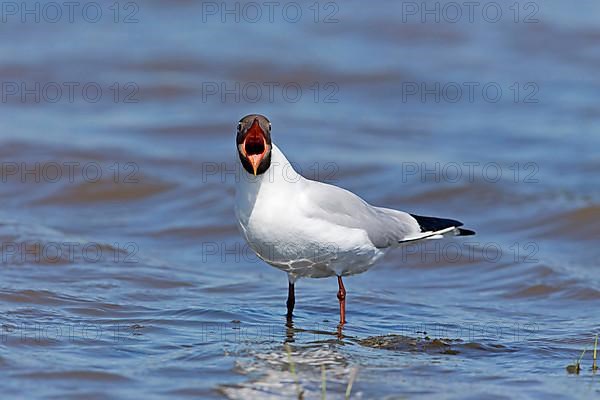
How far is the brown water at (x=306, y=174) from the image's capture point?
18.4 ft

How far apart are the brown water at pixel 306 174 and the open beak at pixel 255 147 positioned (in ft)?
3.32

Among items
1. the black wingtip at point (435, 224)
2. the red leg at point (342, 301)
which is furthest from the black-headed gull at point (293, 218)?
the black wingtip at point (435, 224)

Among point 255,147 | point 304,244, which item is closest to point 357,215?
point 304,244

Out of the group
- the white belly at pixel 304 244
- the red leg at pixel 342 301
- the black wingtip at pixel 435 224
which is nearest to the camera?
the white belly at pixel 304 244

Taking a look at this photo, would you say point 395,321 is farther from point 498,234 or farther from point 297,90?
point 297,90

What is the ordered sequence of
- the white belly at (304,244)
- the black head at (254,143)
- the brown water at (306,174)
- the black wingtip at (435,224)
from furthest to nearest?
the black wingtip at (435,224), the white belly at (304,244), the black head at (254,143), the brown water at (306,174)

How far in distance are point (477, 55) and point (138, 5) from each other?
18.7 ft

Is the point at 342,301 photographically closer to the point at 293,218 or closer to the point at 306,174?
the point at 293,218

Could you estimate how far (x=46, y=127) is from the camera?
12000 millimetres

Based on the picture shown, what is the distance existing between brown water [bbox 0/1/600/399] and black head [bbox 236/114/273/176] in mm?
984

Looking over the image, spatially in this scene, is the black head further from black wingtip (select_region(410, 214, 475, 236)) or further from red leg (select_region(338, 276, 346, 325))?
black wingtip (select_region(410, 214, 475, 236))

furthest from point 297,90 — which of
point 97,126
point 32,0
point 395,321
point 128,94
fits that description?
point 395,321

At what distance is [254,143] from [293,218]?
1.61 feet

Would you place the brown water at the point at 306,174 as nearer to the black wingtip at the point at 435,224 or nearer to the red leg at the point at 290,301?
the red leg at the point at 290,301
